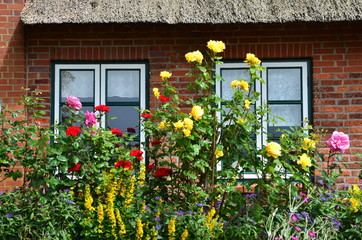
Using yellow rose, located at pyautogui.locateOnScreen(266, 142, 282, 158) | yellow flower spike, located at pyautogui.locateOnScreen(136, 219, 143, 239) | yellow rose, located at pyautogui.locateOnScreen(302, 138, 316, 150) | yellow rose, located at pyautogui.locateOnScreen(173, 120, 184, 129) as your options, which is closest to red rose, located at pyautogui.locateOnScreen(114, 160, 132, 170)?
yellow rose, located at pyautogui.locateOnScreen(173, 120, 184, 129)

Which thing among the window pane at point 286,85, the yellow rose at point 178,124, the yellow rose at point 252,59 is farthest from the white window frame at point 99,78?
the yellow rose at point 178,124

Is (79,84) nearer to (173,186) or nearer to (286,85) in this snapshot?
(173,186)

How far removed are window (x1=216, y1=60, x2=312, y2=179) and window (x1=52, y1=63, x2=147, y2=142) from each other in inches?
37.8

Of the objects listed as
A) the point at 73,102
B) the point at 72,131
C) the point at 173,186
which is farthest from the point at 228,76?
the point at 72,131

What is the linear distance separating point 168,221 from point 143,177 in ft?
2.40

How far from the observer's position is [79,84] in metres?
6.20

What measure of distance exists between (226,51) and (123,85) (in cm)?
125

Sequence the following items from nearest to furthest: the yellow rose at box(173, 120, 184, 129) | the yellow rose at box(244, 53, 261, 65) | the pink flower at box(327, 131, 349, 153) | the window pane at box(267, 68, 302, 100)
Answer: the yellow rose at box(173, 120, 184, 129), the yellow rose at box(244, 53, 261, 65), the pink flower at box(327, 131, 349, 153), the window pane at box(267, 68, 302, 100)

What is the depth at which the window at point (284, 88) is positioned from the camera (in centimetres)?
608

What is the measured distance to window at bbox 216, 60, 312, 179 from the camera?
608cm

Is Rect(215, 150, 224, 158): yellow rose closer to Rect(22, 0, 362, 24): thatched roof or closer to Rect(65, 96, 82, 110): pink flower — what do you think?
Rect(65, 96, 82, 110): pink flower

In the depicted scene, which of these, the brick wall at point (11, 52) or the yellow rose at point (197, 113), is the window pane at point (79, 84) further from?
the yellow rose at point (197, 113)

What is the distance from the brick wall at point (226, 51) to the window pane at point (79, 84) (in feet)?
0.62

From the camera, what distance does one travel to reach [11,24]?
6.10 meters
